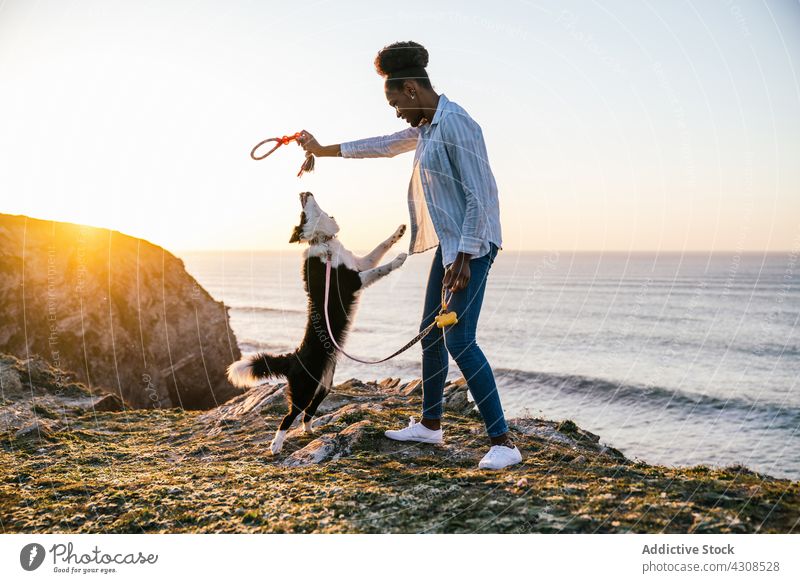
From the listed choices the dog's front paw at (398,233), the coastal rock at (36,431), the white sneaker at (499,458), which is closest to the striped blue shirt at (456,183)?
the dog's front paw at (398,233)

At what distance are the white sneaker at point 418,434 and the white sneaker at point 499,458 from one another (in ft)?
2.15

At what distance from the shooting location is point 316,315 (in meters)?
5.22

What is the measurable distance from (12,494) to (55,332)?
29.1 ft

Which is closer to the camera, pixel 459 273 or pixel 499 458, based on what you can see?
pixel 459 273

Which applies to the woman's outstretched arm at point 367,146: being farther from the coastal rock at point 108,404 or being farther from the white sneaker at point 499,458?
the coastal rock at point 108,404

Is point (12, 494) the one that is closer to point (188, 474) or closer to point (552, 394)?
point (188, 474)

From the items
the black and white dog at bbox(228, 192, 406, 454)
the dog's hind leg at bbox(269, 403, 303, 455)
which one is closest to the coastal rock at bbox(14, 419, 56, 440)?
the black and white dog at bbox(228, 192, 406, 454)

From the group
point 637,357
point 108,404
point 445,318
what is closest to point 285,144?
point 445,318

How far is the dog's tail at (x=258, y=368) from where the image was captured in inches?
214

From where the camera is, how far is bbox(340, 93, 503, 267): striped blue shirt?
12.8 feet

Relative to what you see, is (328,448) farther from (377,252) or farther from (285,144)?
(285,144)

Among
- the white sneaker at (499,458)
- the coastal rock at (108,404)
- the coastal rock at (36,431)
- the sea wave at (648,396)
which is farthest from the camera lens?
the sea wave at (648,396)

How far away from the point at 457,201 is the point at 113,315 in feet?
38.6

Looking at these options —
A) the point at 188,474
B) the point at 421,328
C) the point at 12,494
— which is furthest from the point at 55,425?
the point at 421,328
